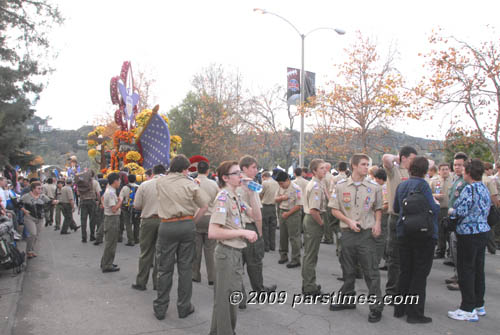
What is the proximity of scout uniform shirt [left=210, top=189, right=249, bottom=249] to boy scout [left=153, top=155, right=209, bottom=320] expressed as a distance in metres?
1.30

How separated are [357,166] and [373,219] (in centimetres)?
71

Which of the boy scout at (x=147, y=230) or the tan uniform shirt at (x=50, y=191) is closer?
the boy scout at (x=147, y=230)

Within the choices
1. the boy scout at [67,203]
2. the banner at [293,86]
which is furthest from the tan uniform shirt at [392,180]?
the banner at [293,86]

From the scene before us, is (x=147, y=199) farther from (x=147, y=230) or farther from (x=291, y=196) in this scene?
(x=291, y=196)

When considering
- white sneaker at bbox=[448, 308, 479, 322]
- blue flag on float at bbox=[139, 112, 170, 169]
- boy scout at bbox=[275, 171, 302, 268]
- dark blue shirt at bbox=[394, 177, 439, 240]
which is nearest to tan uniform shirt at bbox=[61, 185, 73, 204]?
blue flag on float at bbox=[139, 112, 170, 169]

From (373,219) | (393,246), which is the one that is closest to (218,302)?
(373,219)

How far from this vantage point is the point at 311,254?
5520 millimetres

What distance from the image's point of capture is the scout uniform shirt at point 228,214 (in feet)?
11.9

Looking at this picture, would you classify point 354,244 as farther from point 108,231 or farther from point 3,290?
point 3,290

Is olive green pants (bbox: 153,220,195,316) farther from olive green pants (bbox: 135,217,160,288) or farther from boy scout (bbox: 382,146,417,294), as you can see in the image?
boy scout (bbox: 382,146,417,294)

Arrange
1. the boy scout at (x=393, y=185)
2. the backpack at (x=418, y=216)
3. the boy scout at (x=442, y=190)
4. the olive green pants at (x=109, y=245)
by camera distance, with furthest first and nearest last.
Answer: the boy scout at (x=442, y=190) → the olive green pants at (x=109, y=245) → the boy scout at (x=393, y=185) → the backpack at (x=418, y=216)

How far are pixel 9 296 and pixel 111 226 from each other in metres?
2.13

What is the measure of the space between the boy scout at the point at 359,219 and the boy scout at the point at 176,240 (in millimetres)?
1901

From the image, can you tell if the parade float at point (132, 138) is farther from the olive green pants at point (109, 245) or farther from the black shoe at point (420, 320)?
the black shoe at point (420, 320)
